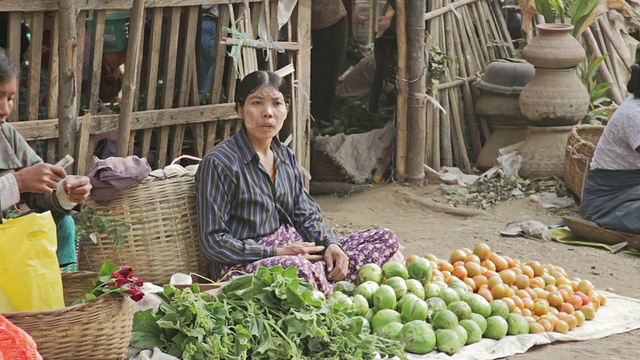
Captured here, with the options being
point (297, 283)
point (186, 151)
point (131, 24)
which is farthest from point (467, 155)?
point (297, 283)

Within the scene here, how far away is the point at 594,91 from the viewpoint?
28.6ft

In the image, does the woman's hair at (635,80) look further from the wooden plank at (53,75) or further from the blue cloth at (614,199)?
the wooden plank at (53,75)

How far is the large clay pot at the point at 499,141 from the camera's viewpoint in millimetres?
8664

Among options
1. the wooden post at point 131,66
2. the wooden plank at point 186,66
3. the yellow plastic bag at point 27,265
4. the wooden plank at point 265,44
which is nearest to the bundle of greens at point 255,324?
the yellow plastic bag at point 27,265

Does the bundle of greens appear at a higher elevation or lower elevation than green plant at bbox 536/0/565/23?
lower

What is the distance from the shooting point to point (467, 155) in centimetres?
896

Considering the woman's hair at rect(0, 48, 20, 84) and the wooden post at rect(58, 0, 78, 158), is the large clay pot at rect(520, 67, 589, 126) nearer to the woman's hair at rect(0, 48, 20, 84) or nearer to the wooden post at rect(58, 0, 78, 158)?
the wooden post at rect(58, 0, 78, 158)

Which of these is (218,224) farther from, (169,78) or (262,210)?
(169,78)

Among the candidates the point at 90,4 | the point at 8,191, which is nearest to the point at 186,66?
the point at 90,4

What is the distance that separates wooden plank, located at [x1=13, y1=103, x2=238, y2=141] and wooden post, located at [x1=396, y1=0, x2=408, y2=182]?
232 centimetres

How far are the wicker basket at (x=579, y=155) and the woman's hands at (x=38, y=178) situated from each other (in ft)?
15.1

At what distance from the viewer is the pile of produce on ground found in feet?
11.7

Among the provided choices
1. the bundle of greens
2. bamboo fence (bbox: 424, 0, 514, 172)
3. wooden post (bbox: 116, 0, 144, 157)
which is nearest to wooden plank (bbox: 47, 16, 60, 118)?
wooden post (bbox: 116, 0, 144, 157)

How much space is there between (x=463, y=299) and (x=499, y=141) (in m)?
4.37
